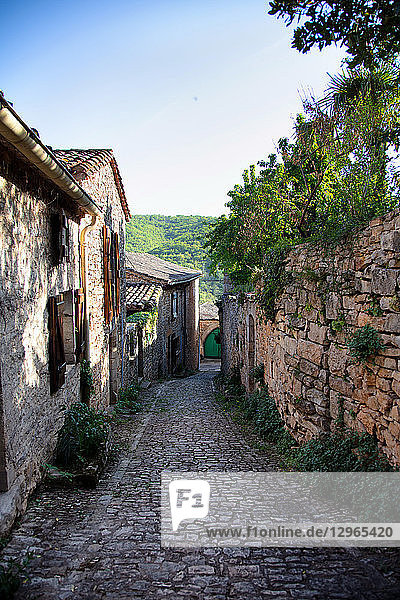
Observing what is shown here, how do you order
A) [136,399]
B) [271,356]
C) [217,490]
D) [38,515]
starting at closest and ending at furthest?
1. [38,515]
2. [217,490]
3. [271,356]
4. [136,399]

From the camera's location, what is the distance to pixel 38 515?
172 inches

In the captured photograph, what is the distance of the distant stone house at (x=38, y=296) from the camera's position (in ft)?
13.0

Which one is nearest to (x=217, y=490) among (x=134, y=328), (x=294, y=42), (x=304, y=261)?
(x=304, y=261)

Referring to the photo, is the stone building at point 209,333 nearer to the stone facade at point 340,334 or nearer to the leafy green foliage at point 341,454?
the stone facade at point 340,334

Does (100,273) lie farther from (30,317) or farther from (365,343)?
(365,343)

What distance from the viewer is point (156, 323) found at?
1748cm

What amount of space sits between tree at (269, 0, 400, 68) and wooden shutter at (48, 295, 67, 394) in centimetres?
394

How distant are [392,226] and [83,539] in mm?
4050

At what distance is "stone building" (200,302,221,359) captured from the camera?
3488cm

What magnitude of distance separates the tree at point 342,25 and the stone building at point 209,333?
3043cm

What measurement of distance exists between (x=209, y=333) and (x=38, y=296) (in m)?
30.4

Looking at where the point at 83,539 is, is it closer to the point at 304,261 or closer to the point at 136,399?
the point at 304,261

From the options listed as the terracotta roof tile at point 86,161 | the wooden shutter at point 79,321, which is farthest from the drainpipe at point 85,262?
the terracotta roof tile at point 86,161

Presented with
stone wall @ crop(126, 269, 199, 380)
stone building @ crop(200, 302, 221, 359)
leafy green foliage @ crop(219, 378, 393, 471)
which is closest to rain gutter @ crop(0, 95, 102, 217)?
leafy green foliage @ crop(219, 378, 393, 471)
